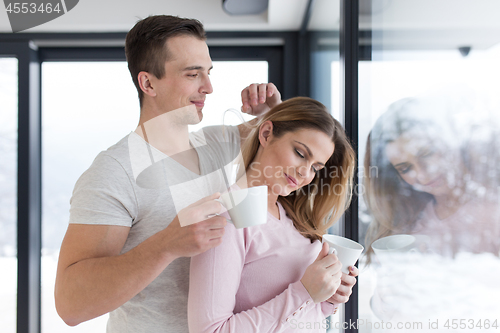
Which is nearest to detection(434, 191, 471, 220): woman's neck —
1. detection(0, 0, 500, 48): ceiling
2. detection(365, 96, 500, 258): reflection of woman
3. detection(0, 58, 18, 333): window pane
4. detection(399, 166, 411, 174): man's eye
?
detection(365, 96, 500, 258): reflection of woman

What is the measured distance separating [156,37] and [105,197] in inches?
17.8

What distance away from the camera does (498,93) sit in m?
0.40

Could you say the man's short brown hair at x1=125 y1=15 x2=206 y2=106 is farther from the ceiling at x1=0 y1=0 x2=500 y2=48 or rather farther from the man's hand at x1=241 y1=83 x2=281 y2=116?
the ceiling at x1=0 y1=0 x2=500 y2=48

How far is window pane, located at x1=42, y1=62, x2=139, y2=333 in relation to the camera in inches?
79.4

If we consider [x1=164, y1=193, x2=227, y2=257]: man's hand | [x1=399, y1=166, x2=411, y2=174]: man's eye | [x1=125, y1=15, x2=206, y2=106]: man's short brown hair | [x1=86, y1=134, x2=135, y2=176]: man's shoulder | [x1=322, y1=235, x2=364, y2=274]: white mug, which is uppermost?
[x1=125, y1=15, x2=206, y2=106]: man's short brown hair

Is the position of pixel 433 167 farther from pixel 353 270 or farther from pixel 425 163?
pixel 353 270

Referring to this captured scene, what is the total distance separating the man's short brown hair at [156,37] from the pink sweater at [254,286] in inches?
19.6

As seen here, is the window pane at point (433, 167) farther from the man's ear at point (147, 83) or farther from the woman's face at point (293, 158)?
the man's ear at point (147, 83)

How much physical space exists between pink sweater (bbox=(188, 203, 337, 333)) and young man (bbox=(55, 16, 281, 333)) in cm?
7

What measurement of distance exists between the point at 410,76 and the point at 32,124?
209 centimetres

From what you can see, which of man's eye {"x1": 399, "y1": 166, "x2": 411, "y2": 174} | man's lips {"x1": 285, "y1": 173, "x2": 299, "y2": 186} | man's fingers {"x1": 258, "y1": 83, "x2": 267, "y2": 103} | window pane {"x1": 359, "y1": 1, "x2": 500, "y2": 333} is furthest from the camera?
man's fingers {"x1": 258, "y1": 83, "x2": 267, "y2": 103}

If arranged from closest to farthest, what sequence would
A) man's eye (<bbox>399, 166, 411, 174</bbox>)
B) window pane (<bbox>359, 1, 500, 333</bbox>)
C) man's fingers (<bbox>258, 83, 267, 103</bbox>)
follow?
window pane (<bbox>359, 1, 500, 333</bbox>) → man's eye (<bbox>399, 166, 411, 174</bbox>) → man's fingers (<bbox>258, 83, 267, 103</bbox>)

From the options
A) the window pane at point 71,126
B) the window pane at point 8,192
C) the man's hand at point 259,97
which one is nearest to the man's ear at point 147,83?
the man's hand at point 259,97

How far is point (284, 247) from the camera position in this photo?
0.83 metres
